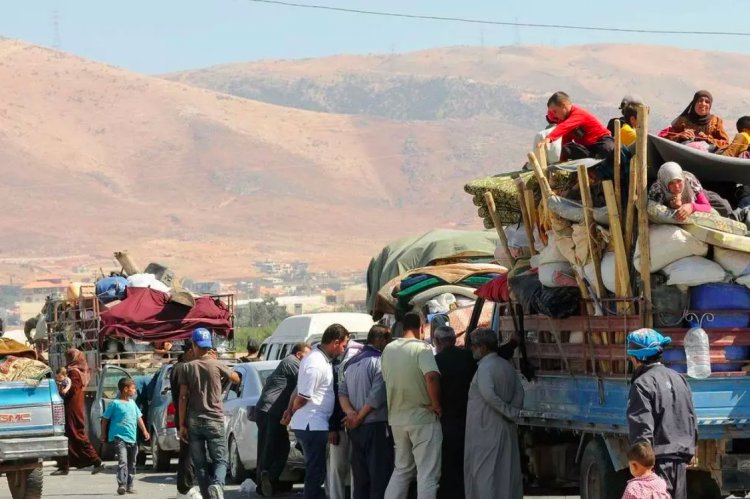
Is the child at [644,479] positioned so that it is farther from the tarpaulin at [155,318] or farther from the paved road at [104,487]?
the tarpaulin at [155,318]

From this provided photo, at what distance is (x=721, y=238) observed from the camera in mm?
10297

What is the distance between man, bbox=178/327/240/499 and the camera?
1423 cm

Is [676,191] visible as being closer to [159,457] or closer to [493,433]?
[493,433]

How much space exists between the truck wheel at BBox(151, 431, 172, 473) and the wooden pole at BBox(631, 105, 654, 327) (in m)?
11.7

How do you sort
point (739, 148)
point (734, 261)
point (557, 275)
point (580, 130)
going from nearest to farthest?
point (734, 261), point (557, 275), point (739, 148), point (580, 130)

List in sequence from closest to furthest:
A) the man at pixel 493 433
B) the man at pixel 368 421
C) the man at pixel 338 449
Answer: the man at pixel 493 433
the man at pixel 368 421
the man at pixel 338 449

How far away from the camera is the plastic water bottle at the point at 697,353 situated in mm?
10211

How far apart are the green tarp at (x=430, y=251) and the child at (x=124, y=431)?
13.1ft

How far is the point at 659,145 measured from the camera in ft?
35.8

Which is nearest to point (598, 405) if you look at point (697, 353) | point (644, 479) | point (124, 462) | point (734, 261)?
point (697, 353)

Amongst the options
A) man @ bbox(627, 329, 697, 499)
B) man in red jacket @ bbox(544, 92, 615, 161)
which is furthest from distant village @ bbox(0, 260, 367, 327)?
man @ bbox(627, 329, 697, 499)

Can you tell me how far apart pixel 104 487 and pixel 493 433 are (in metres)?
7.85

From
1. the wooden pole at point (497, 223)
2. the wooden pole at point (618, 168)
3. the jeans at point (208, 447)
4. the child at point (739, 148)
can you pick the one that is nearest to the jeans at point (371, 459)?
the jeans at point (208, 447)

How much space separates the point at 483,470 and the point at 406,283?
7.89 metres
